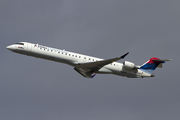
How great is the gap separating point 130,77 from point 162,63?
5.04m

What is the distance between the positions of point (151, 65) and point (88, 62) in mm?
9452

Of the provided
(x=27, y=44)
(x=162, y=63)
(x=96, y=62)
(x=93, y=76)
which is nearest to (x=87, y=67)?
(x=96, y=62)

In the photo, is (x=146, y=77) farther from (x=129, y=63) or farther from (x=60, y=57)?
(x=60, y=57)

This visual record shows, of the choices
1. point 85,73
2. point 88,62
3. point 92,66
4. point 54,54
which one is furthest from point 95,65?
point 54,54

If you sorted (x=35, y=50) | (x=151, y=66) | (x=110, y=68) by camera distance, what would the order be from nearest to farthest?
(x=35, y=50) → (x=110, y=68) → (x=151, y=66)

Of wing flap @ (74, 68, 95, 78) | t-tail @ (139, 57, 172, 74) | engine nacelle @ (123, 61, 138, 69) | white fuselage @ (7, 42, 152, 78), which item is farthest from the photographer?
t-tail @ (139, 57, 172, 74)

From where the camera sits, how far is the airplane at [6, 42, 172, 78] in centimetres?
3133

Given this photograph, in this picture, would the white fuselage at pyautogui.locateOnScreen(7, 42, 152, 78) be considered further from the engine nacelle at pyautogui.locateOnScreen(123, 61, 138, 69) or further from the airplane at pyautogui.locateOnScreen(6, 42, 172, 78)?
the engine nacelle at pyautogui.locateOnScreen(123, 61, 138, 69)

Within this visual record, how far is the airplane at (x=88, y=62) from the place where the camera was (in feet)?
103

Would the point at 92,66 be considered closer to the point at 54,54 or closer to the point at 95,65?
the point at 95,65

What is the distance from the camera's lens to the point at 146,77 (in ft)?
118

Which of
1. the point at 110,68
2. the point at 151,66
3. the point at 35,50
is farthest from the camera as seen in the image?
the point at 151,66

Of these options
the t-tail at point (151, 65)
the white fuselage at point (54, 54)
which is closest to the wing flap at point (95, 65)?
the white fuselage at point (54, 54)

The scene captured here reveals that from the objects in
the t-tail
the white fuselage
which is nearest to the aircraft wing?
the white fuselage
